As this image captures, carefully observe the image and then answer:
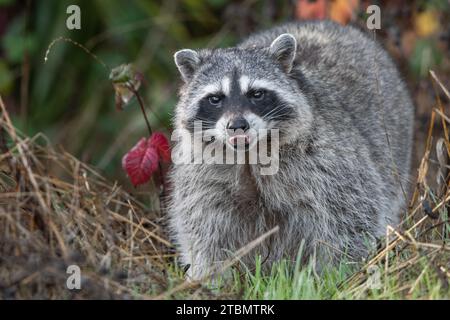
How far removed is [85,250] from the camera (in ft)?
17.9

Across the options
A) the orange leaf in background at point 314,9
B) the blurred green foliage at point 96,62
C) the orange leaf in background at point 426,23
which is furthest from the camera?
the blurred green foliage at point 96,62

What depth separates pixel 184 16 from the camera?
11805mm

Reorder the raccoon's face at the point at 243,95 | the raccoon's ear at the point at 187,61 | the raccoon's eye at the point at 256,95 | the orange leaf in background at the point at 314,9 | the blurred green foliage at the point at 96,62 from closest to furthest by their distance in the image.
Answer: the raccoon's face at the point at 243,95 → the raccoon's eye at the point at 256,95 → the raccoon's ear at the point at 187,61 → the orange leaf in background at the point at 314,9 → the blurred green foliage at the point at 96,62

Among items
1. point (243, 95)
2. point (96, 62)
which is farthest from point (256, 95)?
point (96, 62)

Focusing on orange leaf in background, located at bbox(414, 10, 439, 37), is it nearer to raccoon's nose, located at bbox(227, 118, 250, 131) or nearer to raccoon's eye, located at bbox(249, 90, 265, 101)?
raccoon's eye, located at bbox(249, 90, 265, 101)

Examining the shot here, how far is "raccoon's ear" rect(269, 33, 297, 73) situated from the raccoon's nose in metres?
0.91

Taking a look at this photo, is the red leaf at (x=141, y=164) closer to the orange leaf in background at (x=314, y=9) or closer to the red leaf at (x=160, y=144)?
the red leaf at (x=160, y=144)

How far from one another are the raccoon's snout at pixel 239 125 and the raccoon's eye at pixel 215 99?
46cm

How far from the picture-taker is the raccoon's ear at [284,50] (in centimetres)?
657

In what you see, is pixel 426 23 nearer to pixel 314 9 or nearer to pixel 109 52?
pixel 314 9

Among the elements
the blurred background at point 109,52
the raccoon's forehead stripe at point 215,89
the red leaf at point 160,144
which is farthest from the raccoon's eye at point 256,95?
the blurred background at point 109,52

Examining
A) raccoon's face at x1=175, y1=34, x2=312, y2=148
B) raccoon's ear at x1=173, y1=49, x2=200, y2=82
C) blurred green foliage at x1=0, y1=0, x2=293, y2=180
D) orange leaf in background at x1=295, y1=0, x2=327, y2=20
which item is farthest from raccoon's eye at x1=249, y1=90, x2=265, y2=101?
blurred green foliage at x1=0, y1=0, x2=293, y2=180

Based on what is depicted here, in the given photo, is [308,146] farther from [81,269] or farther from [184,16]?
[184,16]

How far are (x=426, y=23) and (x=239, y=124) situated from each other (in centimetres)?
499
